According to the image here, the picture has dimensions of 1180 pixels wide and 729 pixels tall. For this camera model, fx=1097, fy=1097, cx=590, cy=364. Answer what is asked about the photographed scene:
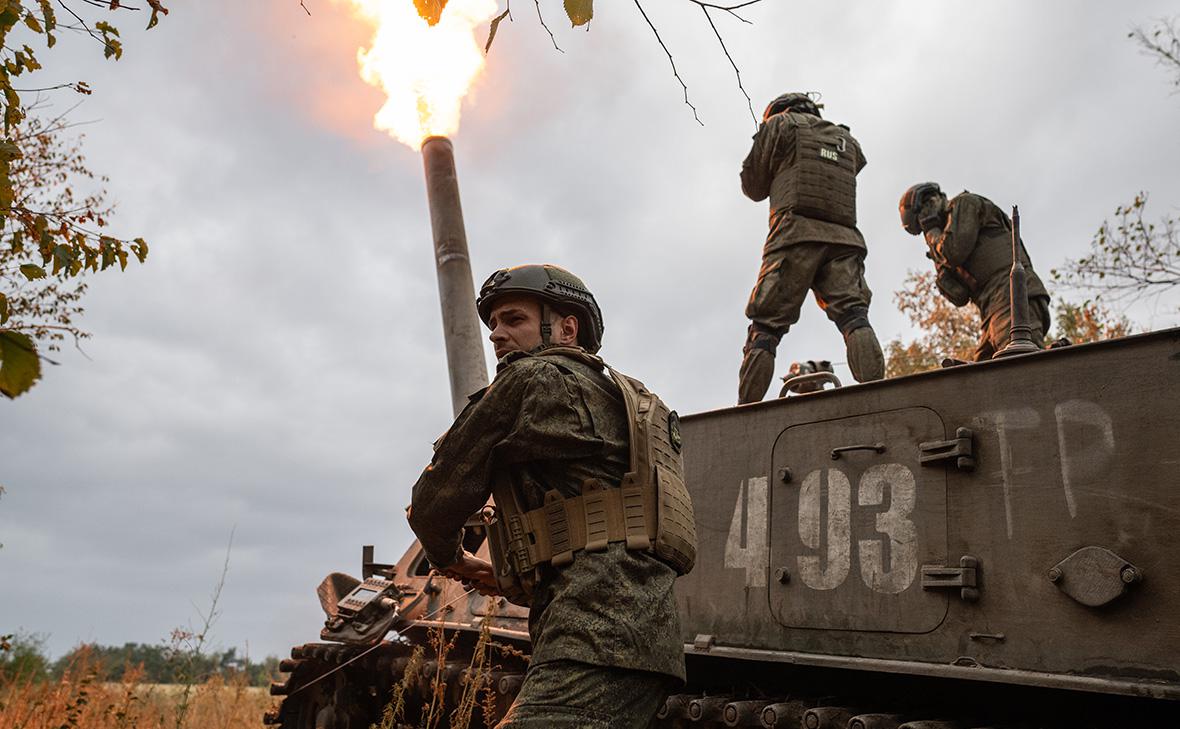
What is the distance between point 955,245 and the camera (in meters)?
7.27

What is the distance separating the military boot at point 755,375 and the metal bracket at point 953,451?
2.19 m

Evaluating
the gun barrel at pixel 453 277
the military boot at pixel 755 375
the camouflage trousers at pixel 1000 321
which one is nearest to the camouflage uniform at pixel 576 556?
the gun barrel at pixel 453 277

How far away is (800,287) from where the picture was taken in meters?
6.96

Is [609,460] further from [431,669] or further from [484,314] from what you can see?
[431,669]

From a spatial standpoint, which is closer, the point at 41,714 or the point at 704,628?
the point at 704,628

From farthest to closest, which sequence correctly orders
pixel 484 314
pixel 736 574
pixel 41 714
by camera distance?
pixel 41 714, pixel 736 574, pixel 484 314

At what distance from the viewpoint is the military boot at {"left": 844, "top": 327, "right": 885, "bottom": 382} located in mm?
6641

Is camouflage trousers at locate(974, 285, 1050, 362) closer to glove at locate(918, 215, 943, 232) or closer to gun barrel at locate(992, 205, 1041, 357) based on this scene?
glove at locate(918, 215, 943, 232)

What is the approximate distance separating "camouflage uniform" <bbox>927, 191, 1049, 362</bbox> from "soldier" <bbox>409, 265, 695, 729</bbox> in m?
4.68

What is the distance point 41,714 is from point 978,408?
16.7ft

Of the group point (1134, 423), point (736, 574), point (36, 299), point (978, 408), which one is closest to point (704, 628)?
point (736, 574)

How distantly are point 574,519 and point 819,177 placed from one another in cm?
473

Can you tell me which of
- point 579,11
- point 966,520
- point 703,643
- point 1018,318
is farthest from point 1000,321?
point 579,11

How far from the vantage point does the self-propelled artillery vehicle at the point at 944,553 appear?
3.82 m
